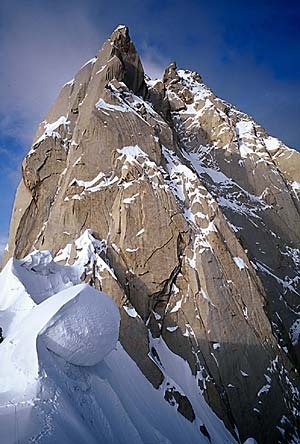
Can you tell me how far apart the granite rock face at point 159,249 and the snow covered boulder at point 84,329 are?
1514 cm

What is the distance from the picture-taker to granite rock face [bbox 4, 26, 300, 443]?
2948cm

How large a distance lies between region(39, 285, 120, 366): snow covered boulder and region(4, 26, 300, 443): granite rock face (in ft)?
49.7

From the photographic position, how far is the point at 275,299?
43.2 metres

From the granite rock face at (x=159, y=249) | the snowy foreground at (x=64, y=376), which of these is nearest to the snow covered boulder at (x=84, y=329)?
the snowy foreground at (x=64, y=376)

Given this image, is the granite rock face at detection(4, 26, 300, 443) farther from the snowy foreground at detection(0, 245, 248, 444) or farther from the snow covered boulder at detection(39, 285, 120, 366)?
the snow covered boulder at detection(39, 285, 120, 366)

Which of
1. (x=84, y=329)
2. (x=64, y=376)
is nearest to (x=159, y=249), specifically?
(x=84, y=329)

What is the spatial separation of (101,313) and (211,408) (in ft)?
70.7

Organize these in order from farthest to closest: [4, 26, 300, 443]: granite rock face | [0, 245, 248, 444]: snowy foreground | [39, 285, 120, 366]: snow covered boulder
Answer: [4, 26, 300, 443]: granite rock face, [39, 285, 120, 366]: snow covered boulder, [0, 245, 248, 444]: snowy foreground

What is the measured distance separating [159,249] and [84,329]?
75.0ft

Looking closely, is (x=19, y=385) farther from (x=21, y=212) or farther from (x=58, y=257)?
(x=21, y=212)

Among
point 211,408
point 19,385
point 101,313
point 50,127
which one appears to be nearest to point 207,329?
point 211,408

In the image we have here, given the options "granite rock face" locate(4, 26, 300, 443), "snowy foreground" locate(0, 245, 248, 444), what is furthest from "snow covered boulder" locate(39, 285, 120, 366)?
"granite rock face" locate(4, 26, 300, 443)

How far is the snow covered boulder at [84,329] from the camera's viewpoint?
29.1ft

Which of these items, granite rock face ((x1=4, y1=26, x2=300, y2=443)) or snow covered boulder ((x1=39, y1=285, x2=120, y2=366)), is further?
granite rock face ((x1=4, y1=26, x2=300, y2=443))
